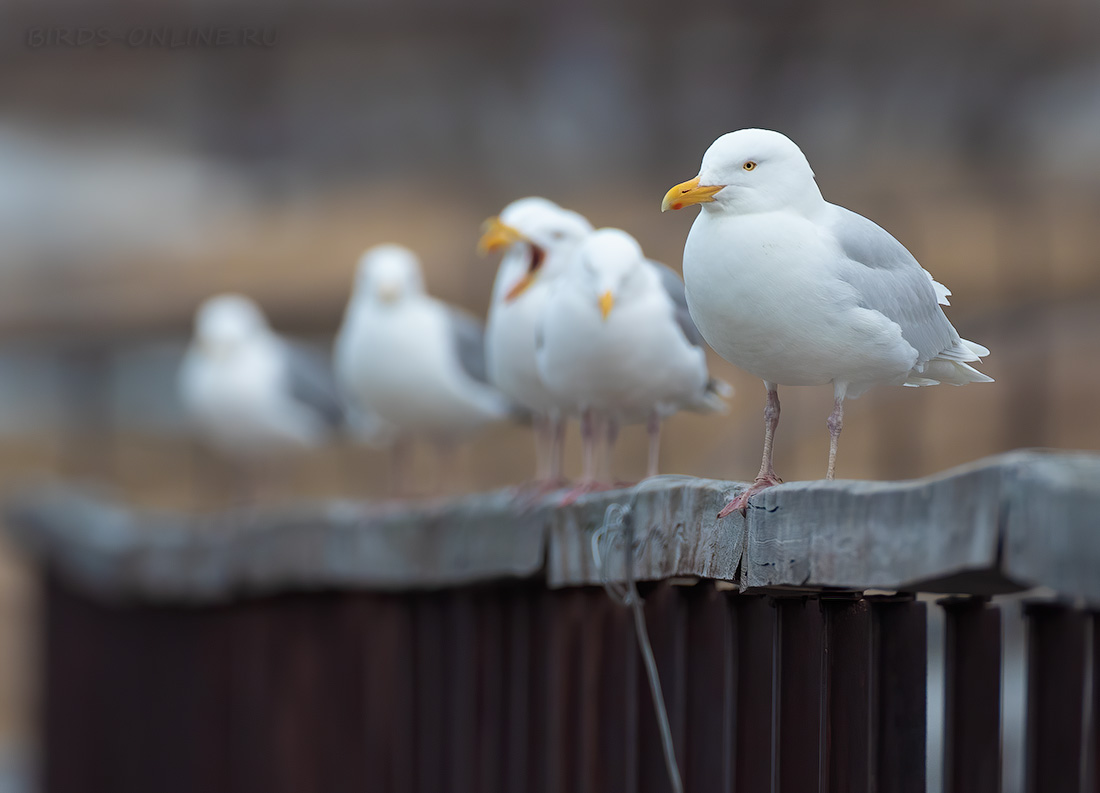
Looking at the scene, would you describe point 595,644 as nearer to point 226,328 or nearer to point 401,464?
point 401,464

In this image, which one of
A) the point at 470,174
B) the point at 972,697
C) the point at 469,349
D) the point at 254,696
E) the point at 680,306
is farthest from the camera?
the point at 470,174

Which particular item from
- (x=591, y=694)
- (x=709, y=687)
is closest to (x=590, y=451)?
(x=591, y=694)

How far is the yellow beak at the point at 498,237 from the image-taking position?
361 centimetres

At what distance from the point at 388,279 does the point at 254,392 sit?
2.11m

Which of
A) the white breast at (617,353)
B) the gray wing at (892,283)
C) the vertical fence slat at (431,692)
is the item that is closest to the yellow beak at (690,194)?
the gray wing at (892,283)

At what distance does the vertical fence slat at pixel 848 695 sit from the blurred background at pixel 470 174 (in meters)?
5.13

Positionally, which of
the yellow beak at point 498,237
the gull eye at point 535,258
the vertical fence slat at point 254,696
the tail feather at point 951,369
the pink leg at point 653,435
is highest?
the yellow beak at point 498,237

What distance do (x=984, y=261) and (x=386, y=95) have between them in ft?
23.8

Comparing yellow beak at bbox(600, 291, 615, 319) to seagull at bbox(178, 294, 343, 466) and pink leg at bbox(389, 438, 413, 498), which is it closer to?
pink leg at bbox(389, 438, 413, 498)

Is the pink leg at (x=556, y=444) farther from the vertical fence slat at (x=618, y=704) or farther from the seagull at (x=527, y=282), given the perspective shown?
the vertical fence slat at (x=618, y=704)

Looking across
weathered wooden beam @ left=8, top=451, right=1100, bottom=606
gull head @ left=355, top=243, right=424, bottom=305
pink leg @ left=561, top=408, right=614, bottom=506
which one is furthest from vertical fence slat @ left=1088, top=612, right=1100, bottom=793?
gull head @ left=355, top=243, right=424, bottom=305

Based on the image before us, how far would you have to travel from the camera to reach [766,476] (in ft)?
7.61

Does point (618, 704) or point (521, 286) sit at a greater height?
point (521, 286)

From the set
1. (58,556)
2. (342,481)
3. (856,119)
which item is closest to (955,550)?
(58,556)
